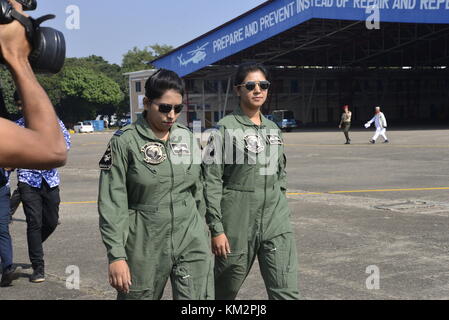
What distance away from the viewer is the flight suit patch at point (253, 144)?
13.9ft

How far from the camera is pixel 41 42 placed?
75.8 inches

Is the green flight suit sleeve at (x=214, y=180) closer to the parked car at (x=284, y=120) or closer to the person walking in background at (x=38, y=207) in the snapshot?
the person walking in background at (x=38, y=207)

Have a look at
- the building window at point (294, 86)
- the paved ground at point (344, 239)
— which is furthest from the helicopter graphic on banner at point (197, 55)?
the paved ground at point (344, 239)

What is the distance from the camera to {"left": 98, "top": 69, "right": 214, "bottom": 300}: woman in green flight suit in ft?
11.5

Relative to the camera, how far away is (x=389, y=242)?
7.43 metres

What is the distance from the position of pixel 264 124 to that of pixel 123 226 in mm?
1404

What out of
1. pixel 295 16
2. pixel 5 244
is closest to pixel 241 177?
pixel 5 244

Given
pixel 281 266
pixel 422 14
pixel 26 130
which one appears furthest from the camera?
pixel 422 14

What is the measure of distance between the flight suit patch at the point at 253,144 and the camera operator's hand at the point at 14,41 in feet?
8.05

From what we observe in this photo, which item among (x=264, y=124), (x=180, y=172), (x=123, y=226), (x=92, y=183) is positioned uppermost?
(x=264, y=124)

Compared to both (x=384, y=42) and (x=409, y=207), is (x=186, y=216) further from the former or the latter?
(x=384, y=42)

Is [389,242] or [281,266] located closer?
[281,266]
